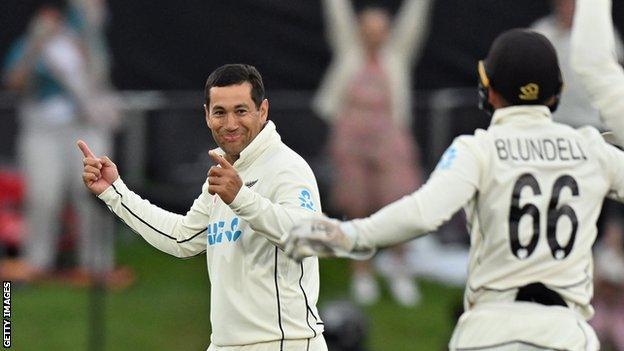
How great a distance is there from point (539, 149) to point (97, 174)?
2080 millimetres

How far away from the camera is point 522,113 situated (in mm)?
6562

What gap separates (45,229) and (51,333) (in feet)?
4.84

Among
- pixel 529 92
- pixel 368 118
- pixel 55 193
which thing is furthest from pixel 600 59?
pixel 55 193

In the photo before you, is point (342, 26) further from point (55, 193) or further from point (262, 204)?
point (262, 204)

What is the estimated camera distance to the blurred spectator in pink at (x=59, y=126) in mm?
14297

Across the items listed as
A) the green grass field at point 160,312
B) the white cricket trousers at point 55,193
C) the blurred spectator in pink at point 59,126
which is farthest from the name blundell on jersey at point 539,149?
the white cricket trousers at point 55,193

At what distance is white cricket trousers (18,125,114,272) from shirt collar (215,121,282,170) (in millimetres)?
7074

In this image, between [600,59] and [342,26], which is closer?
[600,59]

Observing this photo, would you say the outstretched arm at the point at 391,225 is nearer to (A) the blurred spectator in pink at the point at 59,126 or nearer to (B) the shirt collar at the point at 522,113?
(B) the shirt collar at the point at 522,113

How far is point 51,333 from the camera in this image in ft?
44.0

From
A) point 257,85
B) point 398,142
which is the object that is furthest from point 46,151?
point 257,85

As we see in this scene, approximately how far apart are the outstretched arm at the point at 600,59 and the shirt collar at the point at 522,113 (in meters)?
0.35

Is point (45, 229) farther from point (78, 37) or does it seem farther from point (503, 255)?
point (503, 255)

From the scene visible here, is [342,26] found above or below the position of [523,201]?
above
